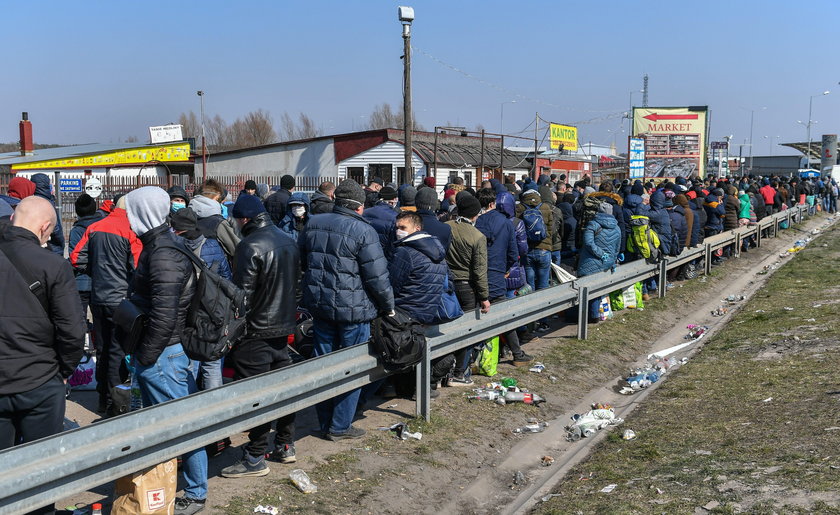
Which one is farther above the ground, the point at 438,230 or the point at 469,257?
the point at 438,230

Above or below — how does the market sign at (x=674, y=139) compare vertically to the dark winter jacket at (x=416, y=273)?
above

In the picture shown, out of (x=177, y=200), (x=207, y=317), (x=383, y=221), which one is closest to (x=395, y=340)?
(x=207, y=317)

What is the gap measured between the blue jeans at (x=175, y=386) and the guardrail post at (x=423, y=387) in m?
2.42

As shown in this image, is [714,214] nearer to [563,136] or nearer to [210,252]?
[210,252]

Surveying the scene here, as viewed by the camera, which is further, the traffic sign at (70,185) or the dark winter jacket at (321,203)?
the traffic sign at (70,185)

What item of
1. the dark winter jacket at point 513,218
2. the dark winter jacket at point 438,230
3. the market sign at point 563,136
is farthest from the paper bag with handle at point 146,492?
the market sign at point 563,136

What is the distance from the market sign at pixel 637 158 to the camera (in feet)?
125

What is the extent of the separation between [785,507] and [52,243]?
24.5ft

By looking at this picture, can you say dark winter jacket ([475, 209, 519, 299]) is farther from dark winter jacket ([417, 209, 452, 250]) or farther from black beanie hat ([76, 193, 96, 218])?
black beanie hat ([76, 193, 96, 218])

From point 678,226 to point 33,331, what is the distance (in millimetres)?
12975

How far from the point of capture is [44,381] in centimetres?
416

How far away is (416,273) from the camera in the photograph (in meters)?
6.89

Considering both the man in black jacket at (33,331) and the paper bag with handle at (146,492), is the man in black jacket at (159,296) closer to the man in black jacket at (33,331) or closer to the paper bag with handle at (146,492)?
the paper bag with handle at (146,492)

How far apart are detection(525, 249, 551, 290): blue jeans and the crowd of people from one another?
2cm
